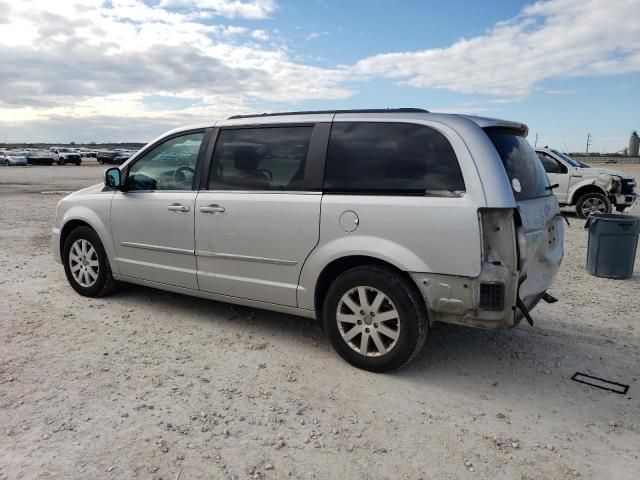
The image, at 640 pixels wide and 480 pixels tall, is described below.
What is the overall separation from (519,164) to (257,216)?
2.02 m

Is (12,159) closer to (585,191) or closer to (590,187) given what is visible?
(585,191)

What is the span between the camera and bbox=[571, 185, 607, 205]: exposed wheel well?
40.5 feet

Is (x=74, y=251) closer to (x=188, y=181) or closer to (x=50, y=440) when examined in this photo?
(x=188, y=181)

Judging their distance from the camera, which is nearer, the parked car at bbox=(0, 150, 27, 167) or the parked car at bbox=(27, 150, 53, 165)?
the parked car at bbox=(0, 150, 27, 167)

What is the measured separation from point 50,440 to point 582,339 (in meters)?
4.14

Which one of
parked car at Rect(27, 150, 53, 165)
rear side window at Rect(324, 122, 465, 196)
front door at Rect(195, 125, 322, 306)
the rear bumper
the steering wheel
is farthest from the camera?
parked car at Rect(27, 150, 53, 165)

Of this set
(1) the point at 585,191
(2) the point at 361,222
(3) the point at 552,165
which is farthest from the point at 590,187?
(2) the point at 361,222

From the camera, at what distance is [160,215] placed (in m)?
Answer: 4.88

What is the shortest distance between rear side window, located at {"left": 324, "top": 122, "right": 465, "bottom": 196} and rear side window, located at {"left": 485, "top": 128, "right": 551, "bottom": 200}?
1.31 feet

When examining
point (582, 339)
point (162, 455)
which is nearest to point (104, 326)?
point (162, 455)

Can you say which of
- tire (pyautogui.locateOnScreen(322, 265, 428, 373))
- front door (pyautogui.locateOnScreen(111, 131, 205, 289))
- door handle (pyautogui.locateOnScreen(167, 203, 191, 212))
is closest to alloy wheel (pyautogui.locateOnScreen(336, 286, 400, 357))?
tire (pyautogui.locateOnScreen(322, 265, 428, 373))

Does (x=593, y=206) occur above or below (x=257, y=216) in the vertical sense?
below

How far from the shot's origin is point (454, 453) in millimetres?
2881

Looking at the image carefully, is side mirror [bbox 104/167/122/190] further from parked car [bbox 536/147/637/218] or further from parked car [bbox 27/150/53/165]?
parked car [bbox 27/150/53/165]
